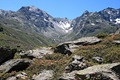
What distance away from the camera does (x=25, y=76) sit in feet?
94.0

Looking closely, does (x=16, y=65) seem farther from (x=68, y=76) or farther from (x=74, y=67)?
(x=68, y=76)

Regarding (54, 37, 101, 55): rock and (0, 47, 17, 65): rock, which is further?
(54, 37, 101, 55): rock

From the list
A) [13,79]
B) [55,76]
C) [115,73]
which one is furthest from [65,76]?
[13,79]

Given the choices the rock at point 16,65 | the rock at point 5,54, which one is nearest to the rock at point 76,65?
the rock at point 16,65

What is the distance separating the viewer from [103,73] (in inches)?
928

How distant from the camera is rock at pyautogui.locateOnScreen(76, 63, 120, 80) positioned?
2330cm

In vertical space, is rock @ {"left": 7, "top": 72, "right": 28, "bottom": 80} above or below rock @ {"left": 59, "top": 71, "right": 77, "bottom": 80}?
above

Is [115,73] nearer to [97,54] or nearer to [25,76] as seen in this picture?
[97,54]

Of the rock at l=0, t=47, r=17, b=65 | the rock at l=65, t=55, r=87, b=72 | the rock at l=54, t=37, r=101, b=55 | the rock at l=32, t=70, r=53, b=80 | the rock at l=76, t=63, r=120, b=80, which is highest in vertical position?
the rock at l=54, t=37, r=101, b=55

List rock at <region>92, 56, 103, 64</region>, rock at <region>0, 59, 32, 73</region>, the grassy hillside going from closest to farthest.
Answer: the grassy hillside
rock at <region>92, 56, 103, 64</region>
rock at <region>0, 59, 32, 73</region>

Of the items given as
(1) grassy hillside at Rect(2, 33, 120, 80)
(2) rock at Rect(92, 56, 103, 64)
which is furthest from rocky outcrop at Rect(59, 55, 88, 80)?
(2) rock at Rect(92, 56, 103, 64)

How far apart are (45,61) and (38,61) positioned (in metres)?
0.99

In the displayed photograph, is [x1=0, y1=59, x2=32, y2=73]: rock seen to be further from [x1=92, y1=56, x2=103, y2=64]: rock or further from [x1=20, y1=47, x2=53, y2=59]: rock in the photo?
[x1=92, y1=56, x2=103, y2=64]: rock

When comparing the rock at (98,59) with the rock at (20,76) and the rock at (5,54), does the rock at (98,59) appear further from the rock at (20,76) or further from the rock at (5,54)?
the rock at (5,54)
